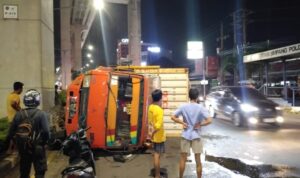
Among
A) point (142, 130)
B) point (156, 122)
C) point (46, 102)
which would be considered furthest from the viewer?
point (46, 102)

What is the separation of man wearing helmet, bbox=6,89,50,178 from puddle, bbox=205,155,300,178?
4.60 meters

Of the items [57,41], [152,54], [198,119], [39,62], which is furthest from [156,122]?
[152,54]

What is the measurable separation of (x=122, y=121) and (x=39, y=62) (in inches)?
117

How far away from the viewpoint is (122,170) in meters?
9.23

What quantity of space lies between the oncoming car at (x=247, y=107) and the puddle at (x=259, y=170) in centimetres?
741

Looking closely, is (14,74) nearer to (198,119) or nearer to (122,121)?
(122,121)

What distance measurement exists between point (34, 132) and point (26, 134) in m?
0.12

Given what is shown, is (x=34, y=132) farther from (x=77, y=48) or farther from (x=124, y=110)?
(x=77, y=48)

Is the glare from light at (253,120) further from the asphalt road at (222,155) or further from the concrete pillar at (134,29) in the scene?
the concrete pillar at (134,29)

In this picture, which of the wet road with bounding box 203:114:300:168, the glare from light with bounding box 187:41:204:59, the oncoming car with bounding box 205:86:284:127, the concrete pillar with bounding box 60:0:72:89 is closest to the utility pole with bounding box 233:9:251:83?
the glare from light with bounding box 187:41:204:59

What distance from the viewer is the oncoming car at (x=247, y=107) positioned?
17109 millimetres

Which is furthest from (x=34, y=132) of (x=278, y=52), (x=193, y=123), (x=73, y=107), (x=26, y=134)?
(x=278, y=52)

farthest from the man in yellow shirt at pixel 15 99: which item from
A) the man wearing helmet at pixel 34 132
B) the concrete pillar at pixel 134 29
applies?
the concrete pillar at pixel 134 29

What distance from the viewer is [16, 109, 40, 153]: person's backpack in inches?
213
